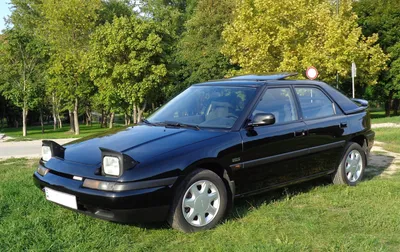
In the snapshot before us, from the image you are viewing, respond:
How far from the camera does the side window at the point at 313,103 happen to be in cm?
528

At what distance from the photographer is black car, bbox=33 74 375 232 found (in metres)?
3.66

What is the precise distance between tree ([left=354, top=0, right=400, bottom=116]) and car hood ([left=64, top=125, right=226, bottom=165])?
30928 millimetres

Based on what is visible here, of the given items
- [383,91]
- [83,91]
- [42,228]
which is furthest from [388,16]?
[42,228]

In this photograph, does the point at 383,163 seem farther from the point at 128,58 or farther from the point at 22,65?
the point at 22,65

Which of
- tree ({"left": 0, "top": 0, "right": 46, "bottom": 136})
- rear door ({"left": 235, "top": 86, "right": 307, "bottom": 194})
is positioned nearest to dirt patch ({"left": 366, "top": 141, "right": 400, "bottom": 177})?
rear door ({"left": 235, "top": 86, "right": 307, "bottom": 194})

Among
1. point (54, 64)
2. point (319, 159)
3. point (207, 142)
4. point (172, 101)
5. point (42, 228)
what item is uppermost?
point (54, 64)

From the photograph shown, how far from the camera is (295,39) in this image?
75.3 ft

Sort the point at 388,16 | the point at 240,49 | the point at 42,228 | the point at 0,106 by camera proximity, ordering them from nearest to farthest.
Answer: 1. the point at 42,228
2. the point at 240,49
3. the point at 388,16
4. the point at 0,106

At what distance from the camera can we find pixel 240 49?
82.3ft

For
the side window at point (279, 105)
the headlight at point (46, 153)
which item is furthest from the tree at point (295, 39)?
the headlight at point (46, 153)

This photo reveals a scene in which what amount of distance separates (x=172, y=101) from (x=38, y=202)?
207 cm

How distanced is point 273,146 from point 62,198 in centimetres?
232

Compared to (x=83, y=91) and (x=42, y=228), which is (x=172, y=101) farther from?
(x=83, y=91)

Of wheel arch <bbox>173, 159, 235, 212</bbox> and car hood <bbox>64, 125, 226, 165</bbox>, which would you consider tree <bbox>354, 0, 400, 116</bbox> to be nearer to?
wheel arch <bbox>173, 159, 235, 212</bbox>
